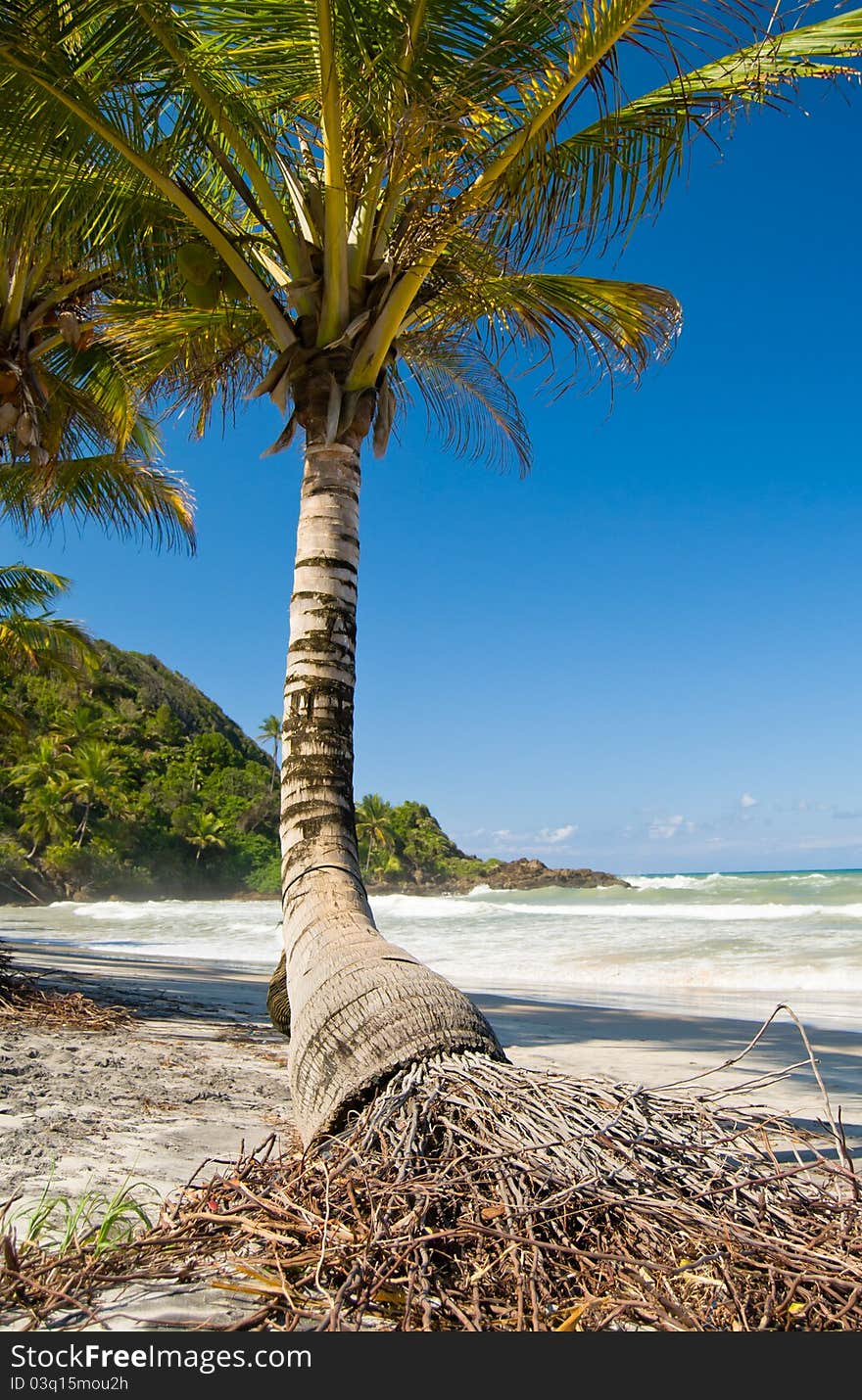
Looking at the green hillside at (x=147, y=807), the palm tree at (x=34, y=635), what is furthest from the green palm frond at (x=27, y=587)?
the green hillside at (x=147, y=807)

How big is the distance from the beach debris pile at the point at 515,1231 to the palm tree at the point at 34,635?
1286 cm

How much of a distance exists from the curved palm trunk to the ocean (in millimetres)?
7264

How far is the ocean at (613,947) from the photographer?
467 inches

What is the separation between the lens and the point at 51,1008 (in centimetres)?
651

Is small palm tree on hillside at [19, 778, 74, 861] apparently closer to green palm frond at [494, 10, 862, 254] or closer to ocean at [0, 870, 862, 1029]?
ocean at [0, 870, 862, 1029]

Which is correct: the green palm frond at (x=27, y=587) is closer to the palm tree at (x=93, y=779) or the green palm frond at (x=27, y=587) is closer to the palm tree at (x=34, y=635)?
the palm tree at (x=34, y=635)

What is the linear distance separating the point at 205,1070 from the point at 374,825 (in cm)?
6264

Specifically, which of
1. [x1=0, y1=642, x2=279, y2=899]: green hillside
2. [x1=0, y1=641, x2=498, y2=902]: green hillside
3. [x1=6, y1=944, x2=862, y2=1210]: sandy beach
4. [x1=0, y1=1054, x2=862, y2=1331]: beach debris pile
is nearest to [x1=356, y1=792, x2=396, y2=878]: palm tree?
[x1=0, y1=641, x2=498, y2=902]: green hillside

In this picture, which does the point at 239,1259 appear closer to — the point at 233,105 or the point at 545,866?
the point at 233,105

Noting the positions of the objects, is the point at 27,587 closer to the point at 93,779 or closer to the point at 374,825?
the point at 93,779

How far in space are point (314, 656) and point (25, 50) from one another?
10.0 feet

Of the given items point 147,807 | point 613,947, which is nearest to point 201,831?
point 147,807

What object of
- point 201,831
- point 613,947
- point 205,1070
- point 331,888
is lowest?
point 613,947

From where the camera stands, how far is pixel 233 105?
4324mm
